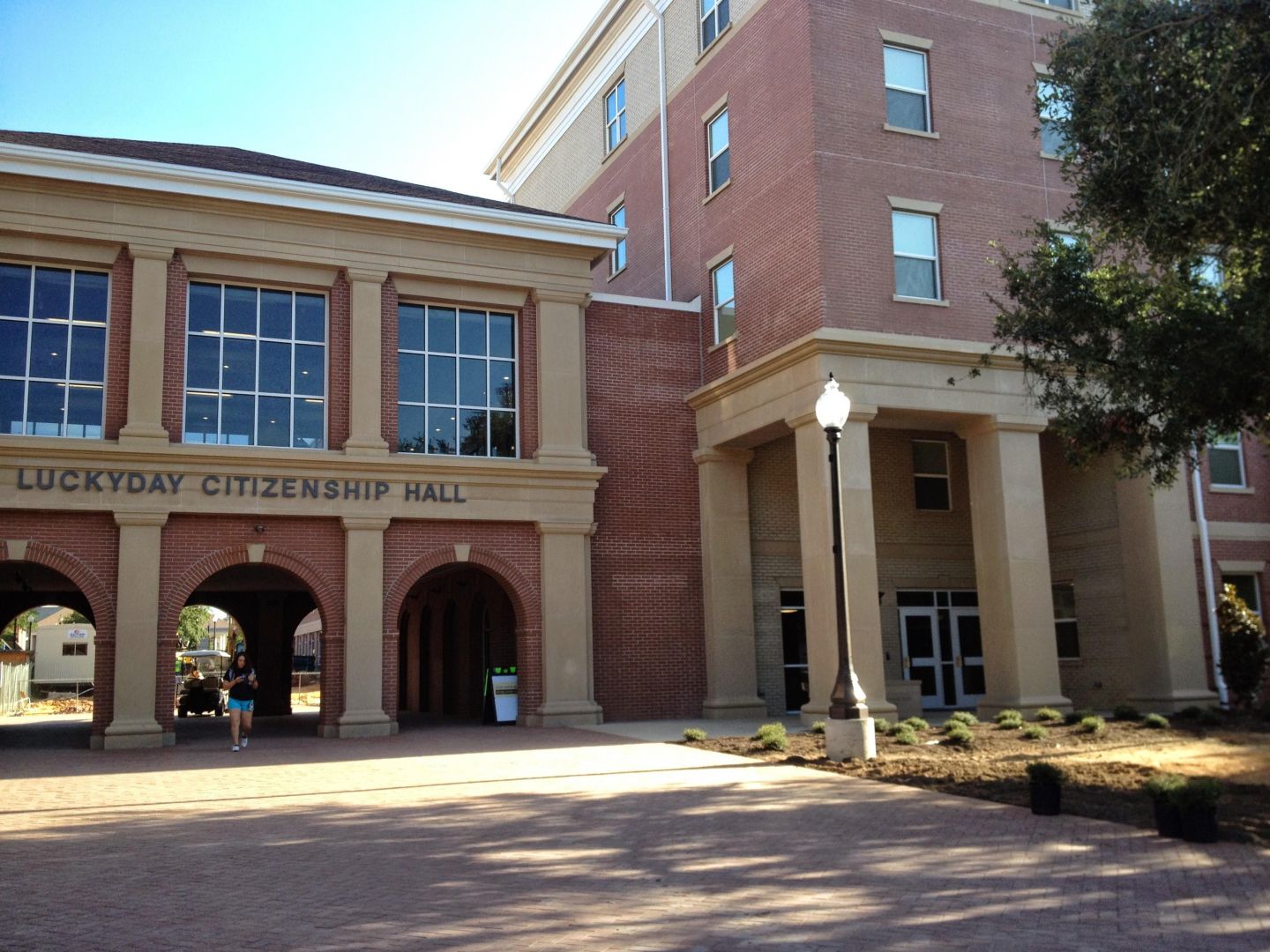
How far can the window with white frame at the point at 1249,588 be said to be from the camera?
2672cm

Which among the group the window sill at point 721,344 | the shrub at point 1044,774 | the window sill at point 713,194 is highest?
the window sill at point 713,194

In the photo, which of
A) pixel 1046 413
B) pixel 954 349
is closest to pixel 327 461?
pixel 954 349

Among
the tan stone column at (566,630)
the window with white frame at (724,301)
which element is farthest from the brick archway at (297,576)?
the window with white frame at (724,301)

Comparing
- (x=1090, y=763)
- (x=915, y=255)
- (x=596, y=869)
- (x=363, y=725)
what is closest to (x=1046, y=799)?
(x=1090, y=763)

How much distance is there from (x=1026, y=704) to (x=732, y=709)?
229 inches

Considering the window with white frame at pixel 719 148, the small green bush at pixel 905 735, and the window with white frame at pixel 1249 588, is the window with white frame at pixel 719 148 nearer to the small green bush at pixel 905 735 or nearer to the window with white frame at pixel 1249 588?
the small green bush at pixel 905 735

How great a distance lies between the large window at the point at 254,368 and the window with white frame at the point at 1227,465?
19.9 meters

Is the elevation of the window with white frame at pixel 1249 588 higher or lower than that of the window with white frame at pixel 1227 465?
lower

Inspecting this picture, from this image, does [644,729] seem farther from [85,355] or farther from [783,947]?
[783,947]

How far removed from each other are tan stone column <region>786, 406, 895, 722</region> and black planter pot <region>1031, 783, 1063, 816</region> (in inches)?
338

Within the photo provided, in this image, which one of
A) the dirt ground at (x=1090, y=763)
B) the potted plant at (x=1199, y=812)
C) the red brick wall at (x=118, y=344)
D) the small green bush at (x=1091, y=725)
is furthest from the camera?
the red brick wall at (x=118, y=344)

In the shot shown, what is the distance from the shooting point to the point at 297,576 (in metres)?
21.6

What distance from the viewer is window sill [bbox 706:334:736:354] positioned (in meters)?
24.4

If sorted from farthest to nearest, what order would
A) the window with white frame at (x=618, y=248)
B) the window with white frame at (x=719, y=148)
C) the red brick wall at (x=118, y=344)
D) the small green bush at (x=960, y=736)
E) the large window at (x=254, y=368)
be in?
1. the window with white frame at (x=618, y=248)
2. the window with white frame at (x=719, y=148)
3. the large window at (x=254, y=368)
4. the red brick wall at (x=118, y=344)
5. the small green bush at (x=960, y=736)
